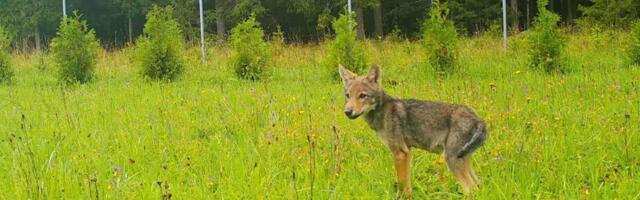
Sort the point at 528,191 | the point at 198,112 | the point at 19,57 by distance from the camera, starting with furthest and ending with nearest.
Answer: the point at 19,57 → the point at 198,112 → the point at 528,191

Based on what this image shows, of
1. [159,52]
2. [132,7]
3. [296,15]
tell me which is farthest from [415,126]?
[132,7]

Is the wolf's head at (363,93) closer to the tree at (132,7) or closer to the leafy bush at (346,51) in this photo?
the leafy bush at (346,51)

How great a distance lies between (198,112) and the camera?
280 inches

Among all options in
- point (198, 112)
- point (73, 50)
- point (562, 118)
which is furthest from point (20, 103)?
point (562, 118)

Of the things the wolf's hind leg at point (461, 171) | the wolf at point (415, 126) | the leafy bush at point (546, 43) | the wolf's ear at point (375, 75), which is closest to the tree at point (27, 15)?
the leafy bush at point (546, 43)

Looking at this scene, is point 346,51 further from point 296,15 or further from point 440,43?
point 296,15

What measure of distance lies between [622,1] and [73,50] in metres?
17.1

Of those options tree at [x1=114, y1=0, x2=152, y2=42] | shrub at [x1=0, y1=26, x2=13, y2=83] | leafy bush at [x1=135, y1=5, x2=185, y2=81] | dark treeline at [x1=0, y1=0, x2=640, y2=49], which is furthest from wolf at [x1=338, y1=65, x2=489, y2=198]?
tree at [x1=114, y1=0, x2=152, y2=42]

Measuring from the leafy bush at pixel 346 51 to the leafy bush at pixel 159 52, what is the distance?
3262 mm

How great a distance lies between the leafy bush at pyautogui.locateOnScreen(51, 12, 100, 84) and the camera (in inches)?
504

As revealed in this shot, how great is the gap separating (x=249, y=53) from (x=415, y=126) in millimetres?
8859

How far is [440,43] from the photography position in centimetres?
1159

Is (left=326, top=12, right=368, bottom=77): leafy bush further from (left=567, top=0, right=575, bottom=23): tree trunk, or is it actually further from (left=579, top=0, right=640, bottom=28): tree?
(left=567, top=0, right=575, bottom=23): tree trunk

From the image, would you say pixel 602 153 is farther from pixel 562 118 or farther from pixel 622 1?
pixel 622 1
